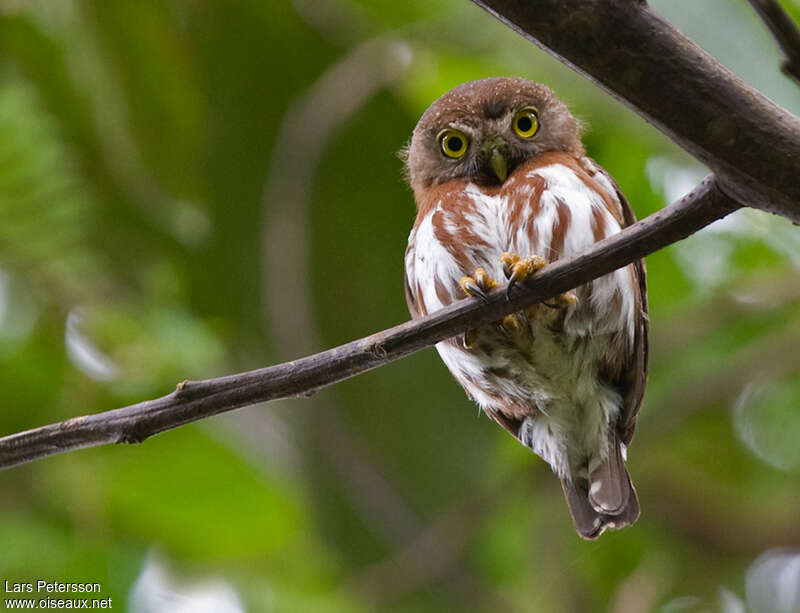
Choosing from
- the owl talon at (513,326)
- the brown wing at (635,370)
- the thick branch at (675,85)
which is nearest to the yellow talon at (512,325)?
the owl talon at (513,326)

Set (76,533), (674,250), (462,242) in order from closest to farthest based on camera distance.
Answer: (462,242), (76,533), (674,250)

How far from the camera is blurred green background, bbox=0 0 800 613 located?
4.80 meters

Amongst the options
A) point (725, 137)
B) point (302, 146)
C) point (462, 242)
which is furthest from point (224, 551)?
point (725, 137)

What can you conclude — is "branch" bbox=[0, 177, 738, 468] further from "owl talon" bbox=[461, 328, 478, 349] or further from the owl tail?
the owl tail

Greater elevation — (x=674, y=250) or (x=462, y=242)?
(x=674, y=250)

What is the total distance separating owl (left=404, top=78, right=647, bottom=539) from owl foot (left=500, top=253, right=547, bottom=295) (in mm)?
206

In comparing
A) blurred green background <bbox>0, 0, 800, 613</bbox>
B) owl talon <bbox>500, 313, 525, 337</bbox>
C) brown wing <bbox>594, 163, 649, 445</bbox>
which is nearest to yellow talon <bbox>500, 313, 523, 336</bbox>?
owl talon <bbox>500, 313, 525, 337</bbox>

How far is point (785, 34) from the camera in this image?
63.9 inches

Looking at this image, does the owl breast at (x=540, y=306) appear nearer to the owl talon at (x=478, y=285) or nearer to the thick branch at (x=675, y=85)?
the owl talon at (x=478, y=285)

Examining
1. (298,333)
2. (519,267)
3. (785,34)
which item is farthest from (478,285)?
(298,333)

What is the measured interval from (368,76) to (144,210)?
3.91 feet

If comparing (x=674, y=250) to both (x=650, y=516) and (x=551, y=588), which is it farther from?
(x=551, y=588)

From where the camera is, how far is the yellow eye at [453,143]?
3257 mm

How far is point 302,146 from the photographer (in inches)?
203
